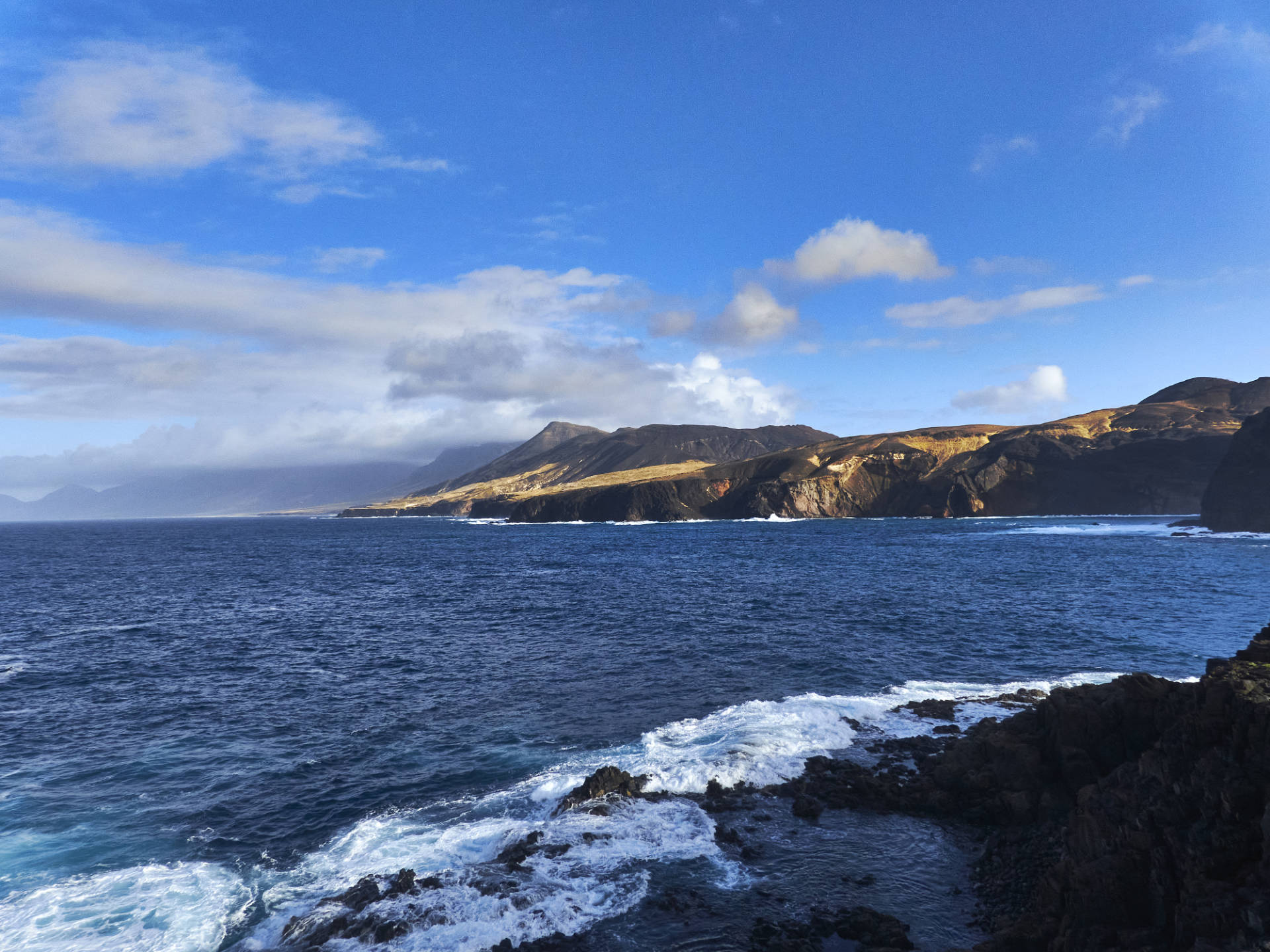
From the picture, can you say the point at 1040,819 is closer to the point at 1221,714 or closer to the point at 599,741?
the point at 1221,714

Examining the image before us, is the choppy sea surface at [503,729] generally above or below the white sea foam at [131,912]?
above

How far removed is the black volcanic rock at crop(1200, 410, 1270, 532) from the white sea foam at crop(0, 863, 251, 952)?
15348cm

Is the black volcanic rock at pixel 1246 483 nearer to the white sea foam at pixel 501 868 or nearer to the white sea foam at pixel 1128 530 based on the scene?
the white sea foam at pixel 1128 530

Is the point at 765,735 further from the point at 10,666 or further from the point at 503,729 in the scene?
the point at 10,666

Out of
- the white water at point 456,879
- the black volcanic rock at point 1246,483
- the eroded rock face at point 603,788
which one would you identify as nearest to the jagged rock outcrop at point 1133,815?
the white water at point 456,879

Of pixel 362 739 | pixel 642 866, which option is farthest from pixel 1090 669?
pixel 362 739

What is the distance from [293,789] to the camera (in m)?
23.8

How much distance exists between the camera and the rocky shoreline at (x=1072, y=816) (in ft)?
38.8

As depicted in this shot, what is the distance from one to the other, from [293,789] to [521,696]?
12017 millimetres

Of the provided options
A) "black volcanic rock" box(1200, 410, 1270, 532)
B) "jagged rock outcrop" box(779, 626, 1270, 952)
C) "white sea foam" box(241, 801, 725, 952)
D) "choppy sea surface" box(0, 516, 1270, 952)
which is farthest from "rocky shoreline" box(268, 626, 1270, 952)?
"black volcanic rock" box(1200, 410, 1270, 532)

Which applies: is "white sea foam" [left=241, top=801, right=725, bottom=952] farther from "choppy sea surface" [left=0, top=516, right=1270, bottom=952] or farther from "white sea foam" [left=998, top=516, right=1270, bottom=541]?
"white sea foam" [left=998, top=516, right=1270, bottom=541]

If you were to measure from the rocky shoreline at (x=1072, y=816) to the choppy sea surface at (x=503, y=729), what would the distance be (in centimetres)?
86

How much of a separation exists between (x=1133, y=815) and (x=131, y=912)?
25.1 m

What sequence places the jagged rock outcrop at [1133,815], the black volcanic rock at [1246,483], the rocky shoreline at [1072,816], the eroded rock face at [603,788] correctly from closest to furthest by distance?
the jagged rock outcrop at [1133,815]
the rocky shoreline at [1072,816]
the eroded rock face at [603,788]
the black volcanic rock at [1246,483]
